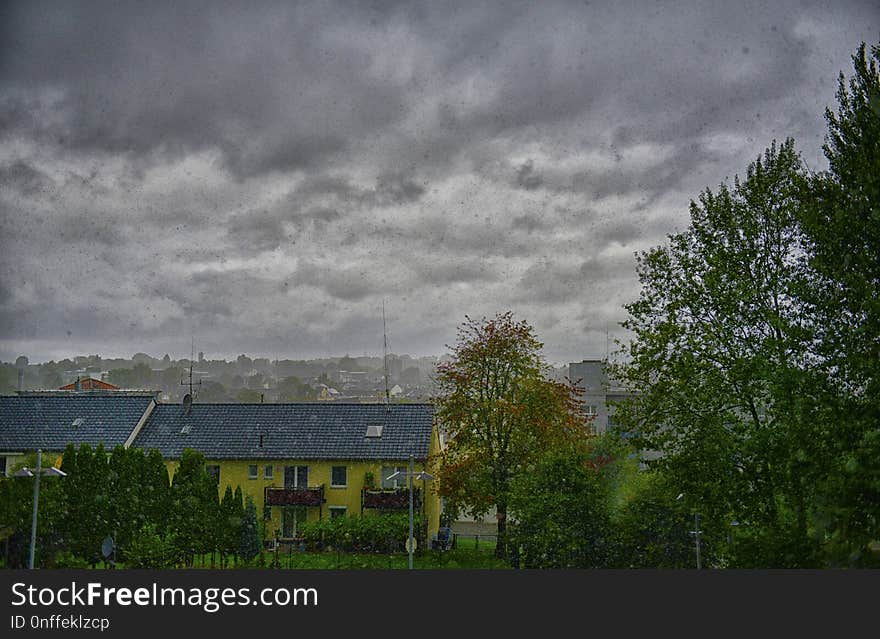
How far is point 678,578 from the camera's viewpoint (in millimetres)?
4109

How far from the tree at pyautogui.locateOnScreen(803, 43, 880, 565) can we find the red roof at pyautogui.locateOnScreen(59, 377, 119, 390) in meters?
6.54

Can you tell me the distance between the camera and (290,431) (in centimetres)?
802

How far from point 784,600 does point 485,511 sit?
3.32m

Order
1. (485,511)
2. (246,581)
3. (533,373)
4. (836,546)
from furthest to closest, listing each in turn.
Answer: (533,373) < (485,511) < (836,546) < (246,581)

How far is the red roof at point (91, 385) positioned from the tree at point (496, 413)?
3.48 meters

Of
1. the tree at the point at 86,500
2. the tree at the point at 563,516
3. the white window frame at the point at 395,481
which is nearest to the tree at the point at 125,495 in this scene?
the tree at the point at 86,500

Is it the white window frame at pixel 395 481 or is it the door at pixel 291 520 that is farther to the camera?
the white window frame at pixel 395 481

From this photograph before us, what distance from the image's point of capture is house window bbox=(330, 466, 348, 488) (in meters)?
7.62

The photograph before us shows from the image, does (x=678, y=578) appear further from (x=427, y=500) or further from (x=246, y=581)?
(x=427, y=500)

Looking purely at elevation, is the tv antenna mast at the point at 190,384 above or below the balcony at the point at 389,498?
above

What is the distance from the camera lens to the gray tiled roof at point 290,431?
761cm

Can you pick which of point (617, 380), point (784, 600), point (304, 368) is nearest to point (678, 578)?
point (784, 600)

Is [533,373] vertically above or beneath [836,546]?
above

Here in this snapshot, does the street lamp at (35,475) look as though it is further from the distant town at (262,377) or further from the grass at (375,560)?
the grass at (375,560)
